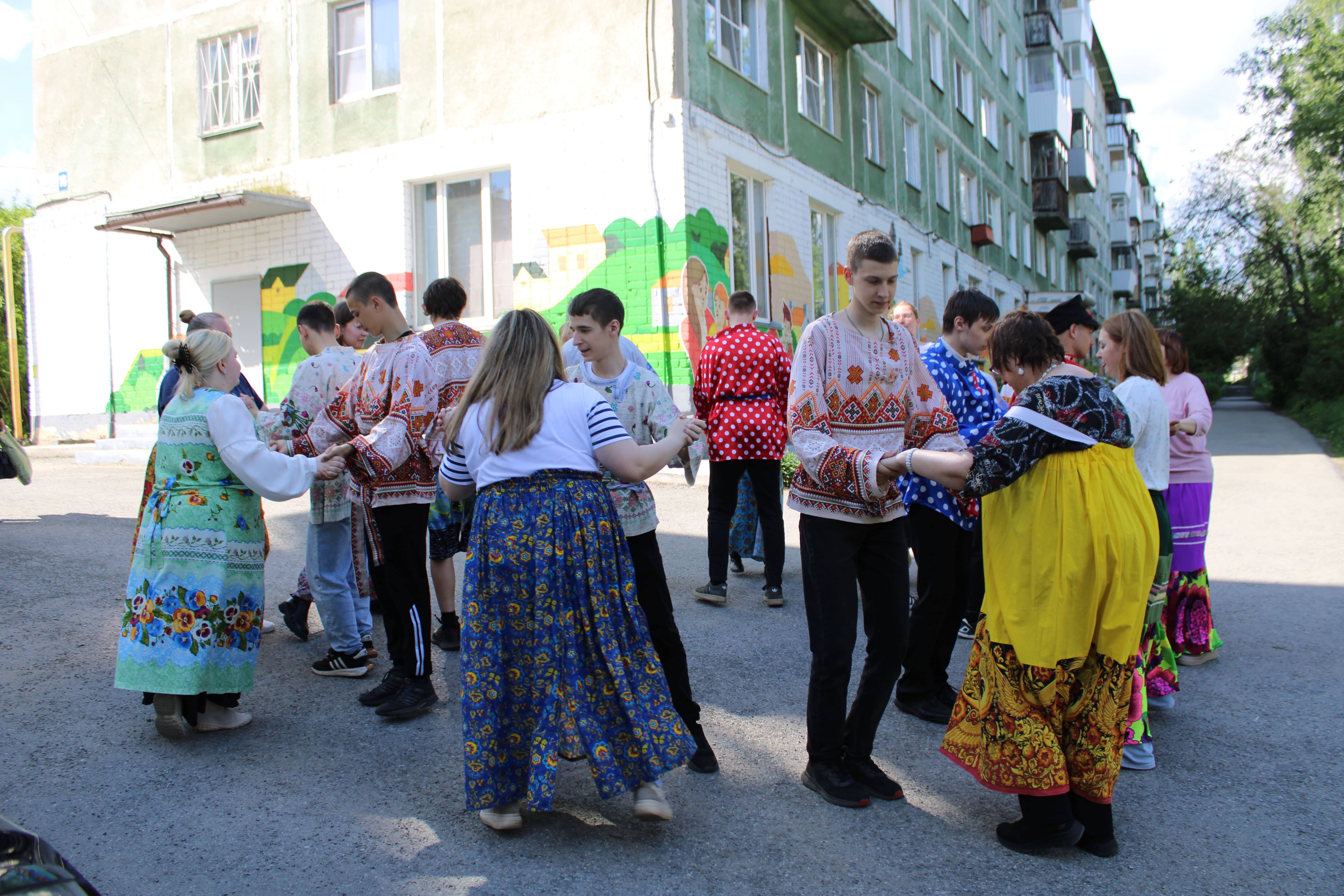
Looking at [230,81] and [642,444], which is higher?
[230,81]

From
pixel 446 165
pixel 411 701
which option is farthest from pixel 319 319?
pixel 446 165

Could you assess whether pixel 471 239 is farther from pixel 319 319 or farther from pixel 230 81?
pixel 319 319

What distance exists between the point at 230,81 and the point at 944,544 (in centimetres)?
A: 1532

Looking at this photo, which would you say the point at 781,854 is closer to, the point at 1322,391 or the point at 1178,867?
the point at 1178,867

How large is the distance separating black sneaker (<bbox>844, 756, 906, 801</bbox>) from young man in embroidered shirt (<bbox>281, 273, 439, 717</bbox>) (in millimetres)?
1862

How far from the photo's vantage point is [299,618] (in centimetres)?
511

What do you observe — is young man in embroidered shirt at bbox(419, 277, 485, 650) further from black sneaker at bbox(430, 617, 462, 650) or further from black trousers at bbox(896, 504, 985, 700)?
black trousers at bbox(896, 504, 985, 700)

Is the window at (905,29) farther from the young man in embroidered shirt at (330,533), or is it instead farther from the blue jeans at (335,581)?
the blue jeans at (335,581)

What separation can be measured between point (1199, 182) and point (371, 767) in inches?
1464

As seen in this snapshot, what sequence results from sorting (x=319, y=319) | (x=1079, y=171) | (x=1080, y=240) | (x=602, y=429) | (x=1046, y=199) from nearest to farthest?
(x=602, y=429) < (x=319, y=319) < (x=1046, y=199) < (x=1079, y=171) < (x=1080, y=240)

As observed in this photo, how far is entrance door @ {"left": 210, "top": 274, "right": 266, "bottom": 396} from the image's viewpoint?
48.5 ft

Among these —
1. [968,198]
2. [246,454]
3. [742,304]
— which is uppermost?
[968,198]

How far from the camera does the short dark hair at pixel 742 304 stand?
21.1ft

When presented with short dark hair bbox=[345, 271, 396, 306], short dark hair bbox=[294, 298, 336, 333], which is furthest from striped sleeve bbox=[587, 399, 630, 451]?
short dark hair bbox=[294, 298, 336, 333]
